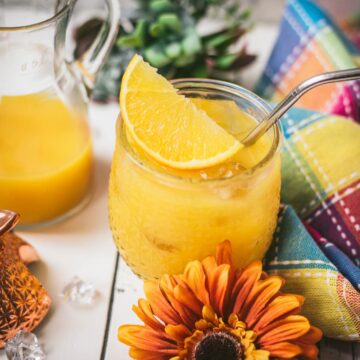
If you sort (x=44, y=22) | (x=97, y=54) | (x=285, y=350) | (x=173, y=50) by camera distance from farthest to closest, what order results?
(x=173, y=50)
(x=97, y=54)
(x=44, y=22)
(x=285, y=350)

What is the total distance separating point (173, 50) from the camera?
0.91 metres

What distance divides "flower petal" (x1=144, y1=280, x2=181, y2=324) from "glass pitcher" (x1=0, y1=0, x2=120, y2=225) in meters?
0.22

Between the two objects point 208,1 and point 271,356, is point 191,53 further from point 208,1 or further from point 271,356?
point 271,356

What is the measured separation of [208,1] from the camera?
1.00 meters

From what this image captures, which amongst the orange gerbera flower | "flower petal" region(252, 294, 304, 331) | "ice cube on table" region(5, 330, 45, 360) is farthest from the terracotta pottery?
"flower petal" region(252, 294, 304, 331)

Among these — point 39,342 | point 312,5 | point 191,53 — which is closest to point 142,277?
point 39,342

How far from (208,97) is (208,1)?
13.9 inches

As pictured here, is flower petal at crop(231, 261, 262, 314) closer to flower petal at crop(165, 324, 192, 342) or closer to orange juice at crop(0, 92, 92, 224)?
flower petal at crop(165, 324, 192, 342)

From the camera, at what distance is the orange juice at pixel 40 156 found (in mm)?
752

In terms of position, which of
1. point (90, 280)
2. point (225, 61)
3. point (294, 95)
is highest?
point (294, 95)

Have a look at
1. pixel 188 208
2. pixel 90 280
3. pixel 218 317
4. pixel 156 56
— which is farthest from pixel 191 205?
pixel 156 56

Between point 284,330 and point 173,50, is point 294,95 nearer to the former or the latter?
point 284,330

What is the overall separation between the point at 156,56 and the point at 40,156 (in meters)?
0.25

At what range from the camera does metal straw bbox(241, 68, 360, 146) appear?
0.59 meters
